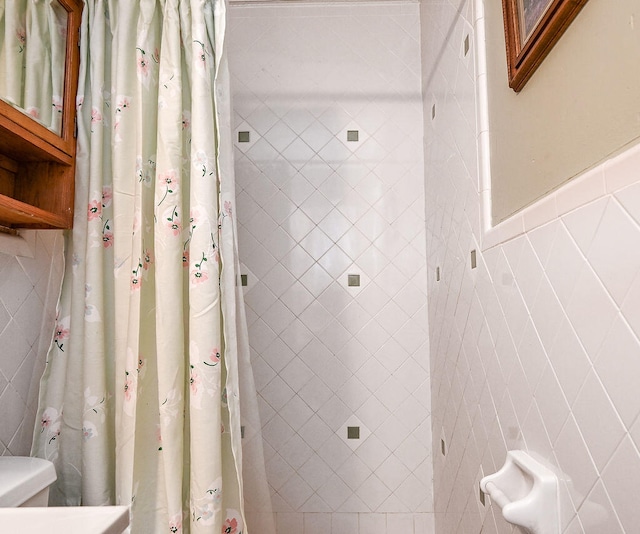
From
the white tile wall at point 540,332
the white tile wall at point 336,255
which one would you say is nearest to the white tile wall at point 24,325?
the white tile wall at point 336,255

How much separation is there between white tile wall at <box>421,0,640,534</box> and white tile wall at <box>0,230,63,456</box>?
45.2 inches

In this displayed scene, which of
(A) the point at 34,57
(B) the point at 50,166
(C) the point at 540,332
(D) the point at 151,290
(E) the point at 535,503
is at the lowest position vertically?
(E) the point at 535,503

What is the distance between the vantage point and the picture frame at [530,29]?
75 centimetres

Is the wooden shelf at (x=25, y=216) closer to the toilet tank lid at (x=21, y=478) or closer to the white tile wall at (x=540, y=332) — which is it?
the toilet tank lid at (x=21, y=478)

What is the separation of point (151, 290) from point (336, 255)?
0.87 meters

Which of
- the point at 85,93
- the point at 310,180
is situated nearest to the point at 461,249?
the point at 310,180

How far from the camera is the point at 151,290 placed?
1.25 meters

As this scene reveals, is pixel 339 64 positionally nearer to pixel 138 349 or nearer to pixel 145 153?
pixel 145 153

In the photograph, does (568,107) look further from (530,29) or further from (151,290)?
(151,290)

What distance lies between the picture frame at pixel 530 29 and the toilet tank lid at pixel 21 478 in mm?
1235

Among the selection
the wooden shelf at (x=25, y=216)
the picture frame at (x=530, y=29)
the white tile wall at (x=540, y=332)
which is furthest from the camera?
the wooden shelf at (x=25, y=216)

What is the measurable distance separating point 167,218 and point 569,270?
0.89 meters

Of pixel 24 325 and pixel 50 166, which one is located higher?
pixel 50 166

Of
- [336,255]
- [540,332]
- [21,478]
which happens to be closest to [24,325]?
[21,478]
